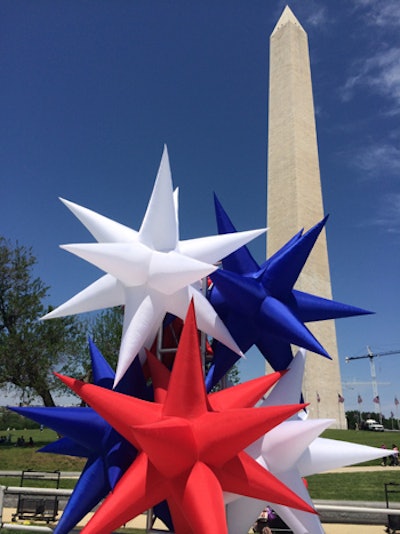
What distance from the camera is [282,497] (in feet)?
12.1

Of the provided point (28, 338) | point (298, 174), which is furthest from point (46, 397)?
point (298, 174)

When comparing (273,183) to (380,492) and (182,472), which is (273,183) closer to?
(380,492)

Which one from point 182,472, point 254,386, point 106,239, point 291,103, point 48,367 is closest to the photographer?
point 182,472

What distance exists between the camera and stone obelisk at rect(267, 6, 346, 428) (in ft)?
107

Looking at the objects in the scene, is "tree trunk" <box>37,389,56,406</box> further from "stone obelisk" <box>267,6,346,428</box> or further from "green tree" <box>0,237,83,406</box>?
"stone obelisk" <box>267,6,346,428</box>

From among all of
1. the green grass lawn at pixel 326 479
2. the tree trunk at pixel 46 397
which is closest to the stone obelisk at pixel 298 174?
the green grass lawn at pixel 326 479

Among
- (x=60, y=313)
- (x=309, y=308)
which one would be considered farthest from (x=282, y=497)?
→ (x=60, y=313)

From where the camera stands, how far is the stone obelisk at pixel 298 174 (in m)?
32.7

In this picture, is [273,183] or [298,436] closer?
[298,436]

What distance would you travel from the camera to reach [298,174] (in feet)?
111

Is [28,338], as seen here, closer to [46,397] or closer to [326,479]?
[46,397]

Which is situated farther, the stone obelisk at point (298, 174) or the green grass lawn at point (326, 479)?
the stone obelisk at point (298, 174)

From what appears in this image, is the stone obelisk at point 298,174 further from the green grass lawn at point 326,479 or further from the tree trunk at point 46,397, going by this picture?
the tree trunk at point 46,397

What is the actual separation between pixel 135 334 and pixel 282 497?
1.87m
